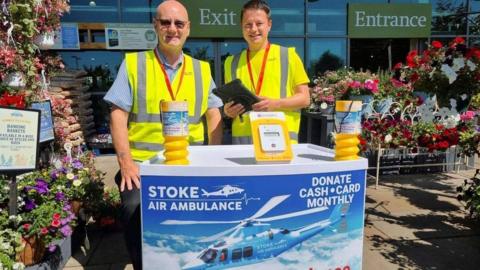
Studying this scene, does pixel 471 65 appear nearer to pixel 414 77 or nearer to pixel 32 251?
pixel 414 77

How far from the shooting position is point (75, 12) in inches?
295

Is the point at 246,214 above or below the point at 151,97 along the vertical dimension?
below

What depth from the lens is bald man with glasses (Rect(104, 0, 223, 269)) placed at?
2348 mm

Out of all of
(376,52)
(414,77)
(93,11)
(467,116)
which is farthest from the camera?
(376,52)

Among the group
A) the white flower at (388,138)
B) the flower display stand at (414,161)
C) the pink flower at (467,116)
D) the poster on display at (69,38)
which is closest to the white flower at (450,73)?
the pink flower at (467,116)

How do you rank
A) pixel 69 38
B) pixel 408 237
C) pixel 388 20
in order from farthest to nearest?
pixel 388 20, pixel 69 38, pixel 408 237

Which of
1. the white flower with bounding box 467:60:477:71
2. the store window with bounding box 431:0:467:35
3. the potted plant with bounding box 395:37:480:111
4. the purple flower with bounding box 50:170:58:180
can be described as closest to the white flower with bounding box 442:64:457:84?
the potted plant with bounding box 395:37:480:111

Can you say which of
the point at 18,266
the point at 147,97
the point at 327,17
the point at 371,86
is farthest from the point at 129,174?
the point at 327,17

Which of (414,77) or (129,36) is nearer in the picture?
(414,77)

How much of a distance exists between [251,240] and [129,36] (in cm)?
650

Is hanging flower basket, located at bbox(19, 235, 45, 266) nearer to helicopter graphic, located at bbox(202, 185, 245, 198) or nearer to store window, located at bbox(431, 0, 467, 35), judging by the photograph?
helicopter graphic, located at bbox(202, 185, 245, 198)

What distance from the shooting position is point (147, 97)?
8.04ft

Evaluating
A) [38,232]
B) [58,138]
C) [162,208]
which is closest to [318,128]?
[58,138]

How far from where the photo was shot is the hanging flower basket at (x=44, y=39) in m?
4.55
